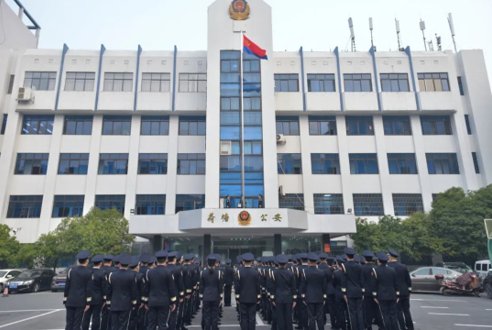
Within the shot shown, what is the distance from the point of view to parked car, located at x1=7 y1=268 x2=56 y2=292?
16.1m

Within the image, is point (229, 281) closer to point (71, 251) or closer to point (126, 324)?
point (126, 324)

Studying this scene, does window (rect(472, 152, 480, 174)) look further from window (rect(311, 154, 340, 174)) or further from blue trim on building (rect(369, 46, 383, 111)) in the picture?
window (rect(311, 154, 340, 174))

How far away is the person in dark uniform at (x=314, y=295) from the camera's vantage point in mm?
6922

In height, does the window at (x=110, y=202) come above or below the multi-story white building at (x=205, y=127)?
below

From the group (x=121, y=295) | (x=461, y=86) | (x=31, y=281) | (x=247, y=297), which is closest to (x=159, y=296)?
(x=121, y=295)

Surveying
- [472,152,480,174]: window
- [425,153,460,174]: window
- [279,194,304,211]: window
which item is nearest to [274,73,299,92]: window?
[279,194,304,211]: window

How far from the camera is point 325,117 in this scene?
1005 inches

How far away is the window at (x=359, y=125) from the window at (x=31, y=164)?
72.5ft

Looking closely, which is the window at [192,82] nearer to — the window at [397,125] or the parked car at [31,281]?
the window at [397,125]

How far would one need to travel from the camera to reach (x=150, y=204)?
23.7m

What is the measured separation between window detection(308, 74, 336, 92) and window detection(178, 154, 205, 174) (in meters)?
9.66

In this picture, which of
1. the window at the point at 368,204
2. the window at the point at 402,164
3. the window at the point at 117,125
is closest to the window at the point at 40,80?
the window at the point at 117,125

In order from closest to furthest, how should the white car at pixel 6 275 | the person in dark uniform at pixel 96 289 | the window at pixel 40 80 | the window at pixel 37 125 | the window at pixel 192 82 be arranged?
the person in dark uniform at pixel 96 289, the white car at pixel 6 275, the window at pixel 37 125, the window at pixel 40 80, the window at pixel 192 82

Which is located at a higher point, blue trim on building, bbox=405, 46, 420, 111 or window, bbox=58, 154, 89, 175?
blue trim on building, bbox=405, 46, 420, 111
